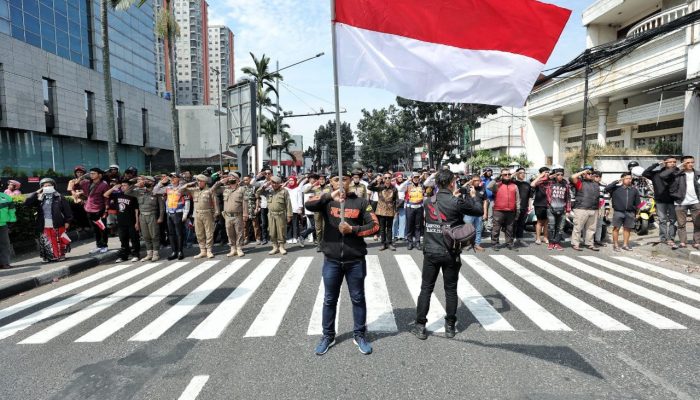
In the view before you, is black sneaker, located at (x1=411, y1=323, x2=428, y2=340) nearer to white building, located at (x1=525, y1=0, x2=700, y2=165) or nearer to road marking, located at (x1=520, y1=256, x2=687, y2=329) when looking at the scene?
road marking, located at (x1=520, y1=256, x2=687, y2=329)

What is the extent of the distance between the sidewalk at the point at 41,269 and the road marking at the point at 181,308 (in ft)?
10.2

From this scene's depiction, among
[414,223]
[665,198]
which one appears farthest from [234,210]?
[665,198]

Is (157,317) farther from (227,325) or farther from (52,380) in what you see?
(52,380)

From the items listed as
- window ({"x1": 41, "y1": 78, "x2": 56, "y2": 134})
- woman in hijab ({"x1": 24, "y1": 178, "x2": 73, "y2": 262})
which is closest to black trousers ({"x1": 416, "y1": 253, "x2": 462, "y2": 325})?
woman in hijab ({"x1": 24, "y1": 178, "x2": 73, "y2": 262})

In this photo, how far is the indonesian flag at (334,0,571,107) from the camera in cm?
419

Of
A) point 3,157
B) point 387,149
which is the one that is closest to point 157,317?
point 3,157

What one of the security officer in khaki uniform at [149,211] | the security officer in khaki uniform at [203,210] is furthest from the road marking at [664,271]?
the security officer in khaki uniform at [149,211]

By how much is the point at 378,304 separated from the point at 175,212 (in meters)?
5.58

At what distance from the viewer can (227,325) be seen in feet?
15.6

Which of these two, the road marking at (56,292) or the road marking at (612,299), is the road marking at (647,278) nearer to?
the road marking at (612,299)

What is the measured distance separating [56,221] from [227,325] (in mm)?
6145

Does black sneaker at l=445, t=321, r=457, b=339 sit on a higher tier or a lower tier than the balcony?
lower

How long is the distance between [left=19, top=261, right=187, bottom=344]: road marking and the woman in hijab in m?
2.75

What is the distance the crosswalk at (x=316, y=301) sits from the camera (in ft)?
15.4
